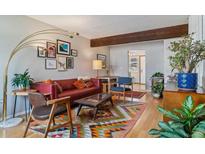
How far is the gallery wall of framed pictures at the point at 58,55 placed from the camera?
3832mm

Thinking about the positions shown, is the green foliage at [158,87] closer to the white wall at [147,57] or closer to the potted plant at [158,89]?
the potted plant at [158,89]

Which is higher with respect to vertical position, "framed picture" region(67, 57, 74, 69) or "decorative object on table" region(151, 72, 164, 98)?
"framed picture" region(67, 57, 74, 69)

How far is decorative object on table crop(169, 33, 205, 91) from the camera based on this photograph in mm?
1463

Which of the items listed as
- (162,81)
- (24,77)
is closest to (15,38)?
(24,77)

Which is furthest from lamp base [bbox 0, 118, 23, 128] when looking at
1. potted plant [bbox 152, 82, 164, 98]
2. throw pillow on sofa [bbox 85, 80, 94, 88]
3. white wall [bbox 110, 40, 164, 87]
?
white wall [bbox 110, 40, 164, 87]

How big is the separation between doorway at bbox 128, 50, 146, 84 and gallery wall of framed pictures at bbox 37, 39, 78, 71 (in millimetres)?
3518

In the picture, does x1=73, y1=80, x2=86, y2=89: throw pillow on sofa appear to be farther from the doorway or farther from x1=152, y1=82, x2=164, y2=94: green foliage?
the doorway

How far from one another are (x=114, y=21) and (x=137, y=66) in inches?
166

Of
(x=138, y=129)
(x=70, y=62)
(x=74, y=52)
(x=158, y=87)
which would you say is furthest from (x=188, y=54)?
(x=74, y=52)

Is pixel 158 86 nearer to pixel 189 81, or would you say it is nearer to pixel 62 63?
pixel 62 63

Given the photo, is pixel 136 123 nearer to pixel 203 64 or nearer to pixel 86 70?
pixel 203 64

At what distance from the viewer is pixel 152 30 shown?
434cm
